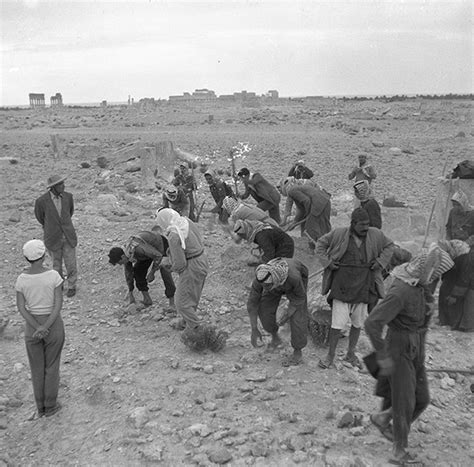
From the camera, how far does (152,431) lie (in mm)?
3986

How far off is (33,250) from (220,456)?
212 centimetres

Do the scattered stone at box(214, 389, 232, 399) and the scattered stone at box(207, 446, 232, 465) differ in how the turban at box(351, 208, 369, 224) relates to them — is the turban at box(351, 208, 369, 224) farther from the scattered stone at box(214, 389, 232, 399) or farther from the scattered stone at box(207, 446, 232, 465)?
the scattered stone at box(207, 446, 232, 465)

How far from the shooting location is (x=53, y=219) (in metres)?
6.57

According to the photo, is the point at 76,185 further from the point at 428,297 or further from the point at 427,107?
the point at 427,107

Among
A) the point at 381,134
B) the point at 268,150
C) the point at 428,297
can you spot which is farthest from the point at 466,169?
the point at 381,134

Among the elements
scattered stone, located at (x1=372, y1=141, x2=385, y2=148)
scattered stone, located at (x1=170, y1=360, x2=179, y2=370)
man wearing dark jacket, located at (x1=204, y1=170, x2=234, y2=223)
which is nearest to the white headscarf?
scattered stone, located at (x1=170, y1=360, x2=179, y2=370)

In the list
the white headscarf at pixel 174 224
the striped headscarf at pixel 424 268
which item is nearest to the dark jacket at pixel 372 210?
the white headscarf at pixel 174 224

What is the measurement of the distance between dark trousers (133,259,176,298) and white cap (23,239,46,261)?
1.84m

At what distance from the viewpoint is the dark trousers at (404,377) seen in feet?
11.2

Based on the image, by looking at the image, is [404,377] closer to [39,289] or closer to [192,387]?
[192,387]

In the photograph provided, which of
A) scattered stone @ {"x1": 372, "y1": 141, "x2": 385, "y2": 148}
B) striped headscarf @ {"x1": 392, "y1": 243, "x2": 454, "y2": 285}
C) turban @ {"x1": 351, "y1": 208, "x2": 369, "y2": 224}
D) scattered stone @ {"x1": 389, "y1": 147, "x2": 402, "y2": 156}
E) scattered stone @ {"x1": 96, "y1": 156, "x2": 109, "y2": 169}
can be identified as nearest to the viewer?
striped headscarf @ {"x1": 392, "y1": 243, "x2": 454, "y2": 285}

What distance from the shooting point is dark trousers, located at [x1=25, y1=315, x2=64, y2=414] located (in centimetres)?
426

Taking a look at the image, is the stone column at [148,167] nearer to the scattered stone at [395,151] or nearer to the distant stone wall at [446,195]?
the distant stone wall at [446,195]

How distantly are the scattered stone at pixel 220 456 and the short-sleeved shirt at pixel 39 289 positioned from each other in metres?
1.72
